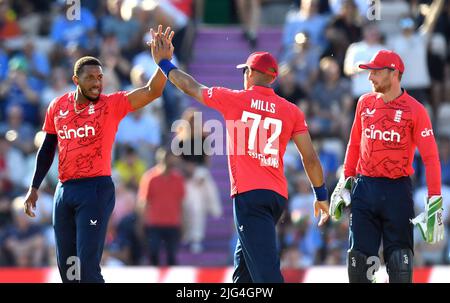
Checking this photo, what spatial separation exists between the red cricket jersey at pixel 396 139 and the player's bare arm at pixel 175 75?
1461mm

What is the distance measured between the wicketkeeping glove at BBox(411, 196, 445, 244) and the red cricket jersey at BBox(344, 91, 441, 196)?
9 cm

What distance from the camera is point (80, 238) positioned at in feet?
37.1

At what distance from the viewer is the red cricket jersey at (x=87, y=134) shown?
11484 mm

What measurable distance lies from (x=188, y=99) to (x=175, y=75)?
7.59 m

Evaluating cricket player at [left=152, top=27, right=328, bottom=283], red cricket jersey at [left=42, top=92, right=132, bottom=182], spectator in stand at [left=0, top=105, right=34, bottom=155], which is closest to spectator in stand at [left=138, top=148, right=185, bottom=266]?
spectator in stand at [left=0, top=105, right=34, bottom=155]

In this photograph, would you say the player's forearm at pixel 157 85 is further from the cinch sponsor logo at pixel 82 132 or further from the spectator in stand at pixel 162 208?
the spectator in stand at pixel 162 208

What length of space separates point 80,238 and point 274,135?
1.85 metres

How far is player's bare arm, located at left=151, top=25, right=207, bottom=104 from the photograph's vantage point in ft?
38.1

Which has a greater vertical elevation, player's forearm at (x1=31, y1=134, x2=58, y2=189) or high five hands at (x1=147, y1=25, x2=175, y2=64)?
high five hands at (x1=147, y1=25, x2=175, y2=64)

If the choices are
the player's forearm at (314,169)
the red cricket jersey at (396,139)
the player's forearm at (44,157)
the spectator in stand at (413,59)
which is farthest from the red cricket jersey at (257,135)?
the spectator in stand at (413,59)

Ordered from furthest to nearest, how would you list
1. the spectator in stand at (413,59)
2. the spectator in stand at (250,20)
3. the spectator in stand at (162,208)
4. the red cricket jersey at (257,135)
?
the spectator in stand at (250,20) < the spectator in stand at (413,59) < the spectator in stand at (162,208) < the red cricket jersey at (257,135)

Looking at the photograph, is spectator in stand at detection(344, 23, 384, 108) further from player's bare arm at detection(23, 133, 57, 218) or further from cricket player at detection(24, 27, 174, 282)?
player's bare arm at detection(23, 133, 57, 218)

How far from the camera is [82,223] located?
1134cm
